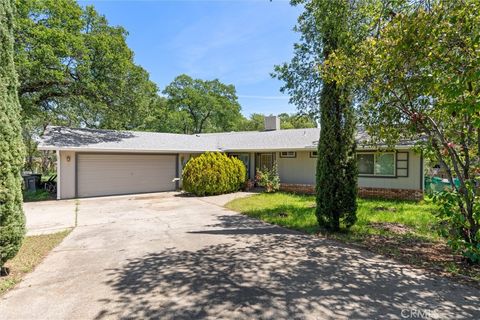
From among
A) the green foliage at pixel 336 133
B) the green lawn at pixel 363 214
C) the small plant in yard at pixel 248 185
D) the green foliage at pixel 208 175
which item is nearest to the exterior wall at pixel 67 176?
the green foliage at pixel 208 175

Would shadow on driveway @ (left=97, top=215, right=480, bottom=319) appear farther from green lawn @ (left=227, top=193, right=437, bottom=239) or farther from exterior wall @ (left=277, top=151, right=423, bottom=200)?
exterior wall @ (left=277, top=151, right=423, bottom=200)

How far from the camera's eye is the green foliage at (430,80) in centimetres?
393

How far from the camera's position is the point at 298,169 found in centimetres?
1608

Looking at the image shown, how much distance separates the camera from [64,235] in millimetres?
6785

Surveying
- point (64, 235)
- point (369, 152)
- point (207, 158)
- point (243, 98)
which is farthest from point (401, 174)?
point (243, 98)

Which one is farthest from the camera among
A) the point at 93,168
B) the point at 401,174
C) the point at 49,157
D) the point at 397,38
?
the point at 49,157

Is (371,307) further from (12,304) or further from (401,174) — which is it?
(401,174)

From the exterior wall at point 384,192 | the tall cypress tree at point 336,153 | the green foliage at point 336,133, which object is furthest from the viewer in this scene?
the exterior wall at point 384,192

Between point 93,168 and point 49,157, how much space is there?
79.9ft

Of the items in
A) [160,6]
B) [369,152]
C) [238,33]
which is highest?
[160,6]

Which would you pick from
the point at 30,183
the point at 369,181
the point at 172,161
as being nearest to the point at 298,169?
the point at 369,181

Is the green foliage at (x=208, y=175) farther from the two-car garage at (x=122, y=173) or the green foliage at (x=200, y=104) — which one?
the green foliage at (x=200, y=104)

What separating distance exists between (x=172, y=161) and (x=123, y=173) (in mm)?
2965

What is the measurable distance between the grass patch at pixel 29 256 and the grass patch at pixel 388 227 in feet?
18.5
